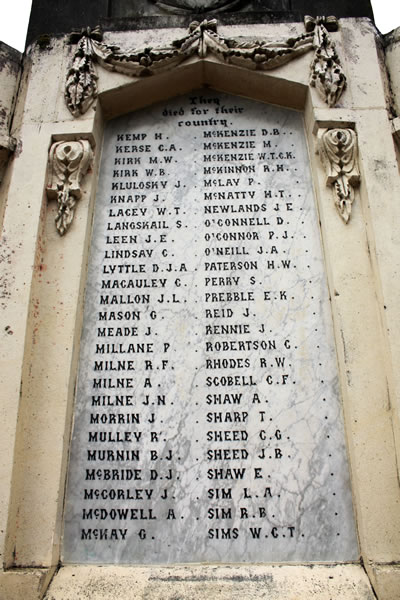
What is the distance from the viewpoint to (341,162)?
557 centimetres

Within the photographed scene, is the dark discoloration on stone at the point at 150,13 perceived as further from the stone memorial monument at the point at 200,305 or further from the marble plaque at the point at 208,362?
the marble plaque at the point at 208,362

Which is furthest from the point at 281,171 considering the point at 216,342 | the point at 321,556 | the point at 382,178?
the point at 321,556

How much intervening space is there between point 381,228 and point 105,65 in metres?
3.43

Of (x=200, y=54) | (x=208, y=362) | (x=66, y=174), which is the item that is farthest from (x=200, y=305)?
(x=200, y=54)

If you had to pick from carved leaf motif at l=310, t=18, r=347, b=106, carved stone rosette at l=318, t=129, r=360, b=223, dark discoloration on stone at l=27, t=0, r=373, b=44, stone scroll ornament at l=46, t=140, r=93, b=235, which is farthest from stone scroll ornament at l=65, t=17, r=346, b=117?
carved stone rosette at l=318, t=129, r=360, b=223

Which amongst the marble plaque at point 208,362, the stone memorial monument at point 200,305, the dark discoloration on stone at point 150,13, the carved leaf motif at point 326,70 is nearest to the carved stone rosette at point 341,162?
the stone memorial monument at point 200,305

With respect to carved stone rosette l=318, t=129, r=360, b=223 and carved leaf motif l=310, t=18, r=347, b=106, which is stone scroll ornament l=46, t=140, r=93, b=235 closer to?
carved stone rosette l=318, t=129, r=360, b=223

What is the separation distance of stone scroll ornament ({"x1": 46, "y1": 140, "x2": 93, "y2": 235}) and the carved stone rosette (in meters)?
2.36

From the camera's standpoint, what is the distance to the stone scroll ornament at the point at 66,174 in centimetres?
545

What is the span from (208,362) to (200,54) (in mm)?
3466

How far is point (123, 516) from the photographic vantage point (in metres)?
4.47

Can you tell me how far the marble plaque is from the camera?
14.5 ft

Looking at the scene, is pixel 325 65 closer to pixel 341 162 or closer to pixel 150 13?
pixel 341 162

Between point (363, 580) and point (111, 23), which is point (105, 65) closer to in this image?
point (111, 23)
